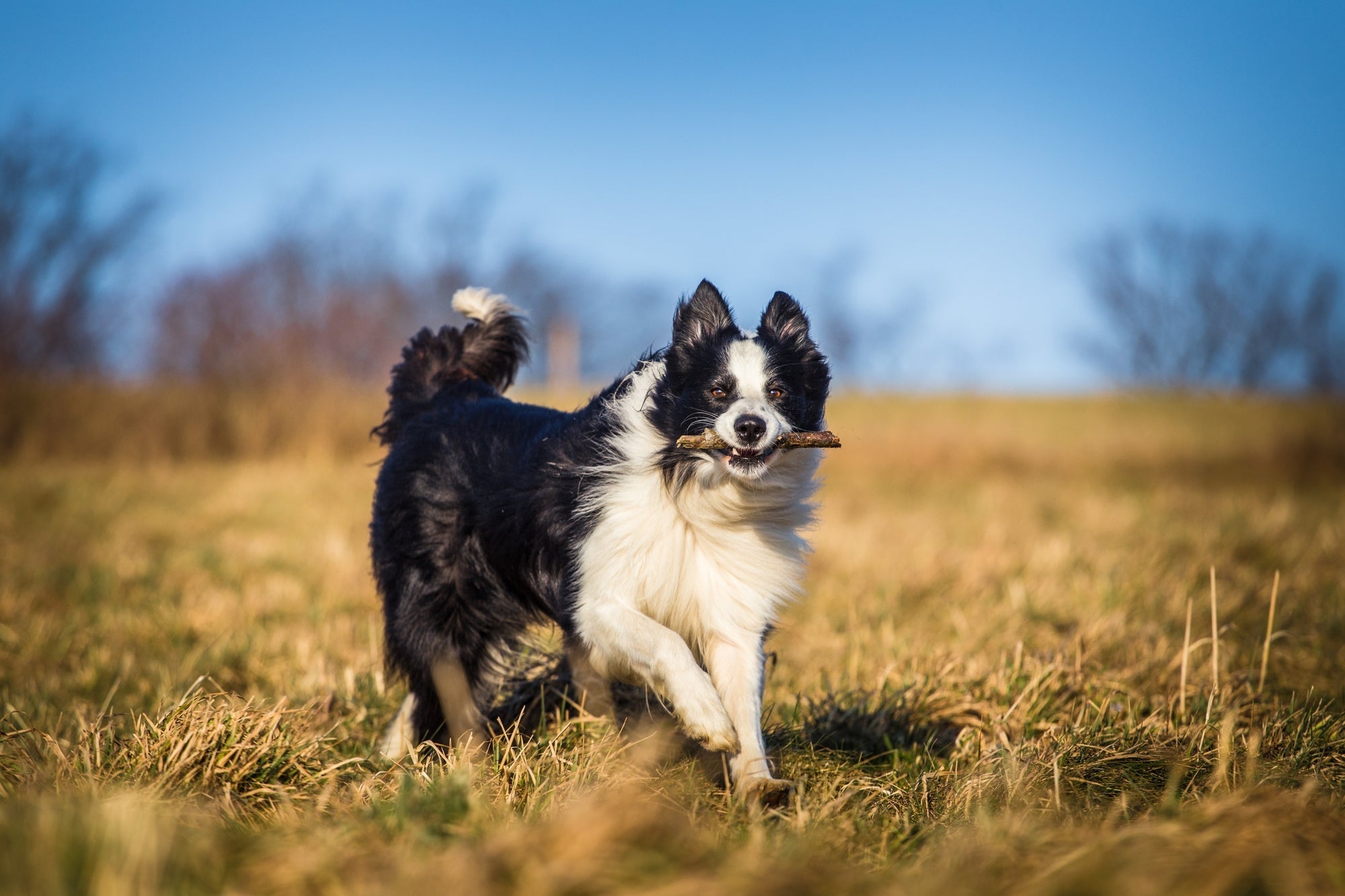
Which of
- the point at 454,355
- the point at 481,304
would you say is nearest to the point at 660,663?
the point at 454,355

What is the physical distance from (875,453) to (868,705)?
11825mm

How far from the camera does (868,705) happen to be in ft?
12.2

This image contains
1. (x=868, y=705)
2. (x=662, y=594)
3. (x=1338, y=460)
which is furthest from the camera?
(x=1338, y=460)

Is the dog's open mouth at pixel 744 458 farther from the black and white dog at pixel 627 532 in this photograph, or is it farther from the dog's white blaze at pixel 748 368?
the dog's white blaze at pixel 748 368

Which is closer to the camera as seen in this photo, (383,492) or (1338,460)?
(383,492)

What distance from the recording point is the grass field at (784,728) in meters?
1.70

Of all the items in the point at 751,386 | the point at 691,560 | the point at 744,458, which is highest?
the point at 751,386

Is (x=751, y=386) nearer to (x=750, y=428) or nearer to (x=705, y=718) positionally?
(x=750, y=428)

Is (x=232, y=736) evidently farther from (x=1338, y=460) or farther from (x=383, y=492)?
(x=1338, y=460)

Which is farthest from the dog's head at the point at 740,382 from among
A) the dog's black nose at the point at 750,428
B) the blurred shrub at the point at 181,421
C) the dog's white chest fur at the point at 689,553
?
the blurred shrub at the point at 181,421

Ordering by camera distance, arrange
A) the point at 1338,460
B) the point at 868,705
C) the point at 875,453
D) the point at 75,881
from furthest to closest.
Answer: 1. the point at 875,453
2. the point at 1338,460
3. the point at 868,705
4. the point at 75,881

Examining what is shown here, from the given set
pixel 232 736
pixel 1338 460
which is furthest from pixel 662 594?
pixel 1338 460

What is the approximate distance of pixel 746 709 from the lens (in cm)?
304

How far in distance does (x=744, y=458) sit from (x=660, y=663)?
691 mm
